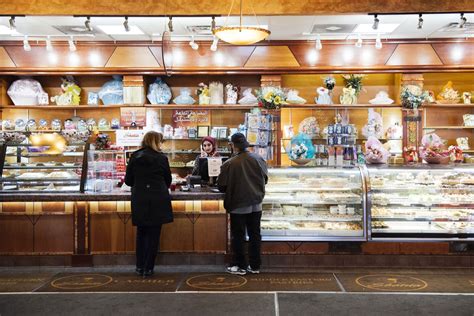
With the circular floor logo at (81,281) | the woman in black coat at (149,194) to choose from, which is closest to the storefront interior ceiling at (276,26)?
the woman in black coat at (149,194)

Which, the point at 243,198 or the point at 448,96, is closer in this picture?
the point at 243,198

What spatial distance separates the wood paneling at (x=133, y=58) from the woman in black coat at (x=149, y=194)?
3411mm

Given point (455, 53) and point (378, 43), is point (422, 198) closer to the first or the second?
point (378, 43)

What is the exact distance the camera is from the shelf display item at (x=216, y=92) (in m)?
9.38

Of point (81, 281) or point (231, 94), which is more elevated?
point (231, 94)

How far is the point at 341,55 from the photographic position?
29.6ft

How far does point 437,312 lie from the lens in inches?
186

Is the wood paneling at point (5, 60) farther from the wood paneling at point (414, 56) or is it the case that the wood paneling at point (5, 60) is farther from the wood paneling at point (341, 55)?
the wood paneling at point (414, 56)

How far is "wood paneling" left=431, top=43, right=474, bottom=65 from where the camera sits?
8.95 m

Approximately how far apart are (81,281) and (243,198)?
207cm

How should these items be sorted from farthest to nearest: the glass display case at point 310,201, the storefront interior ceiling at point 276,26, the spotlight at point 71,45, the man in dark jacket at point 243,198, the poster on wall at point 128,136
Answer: the spotlight at point 71,45
the poster on wall at point 128,136
the storefront interior ceiling at point 276,26
the glass display case at point 310,201
the man in dark jacket at point 243,198

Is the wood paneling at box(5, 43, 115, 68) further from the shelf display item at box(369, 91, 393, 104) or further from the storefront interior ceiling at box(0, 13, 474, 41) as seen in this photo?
the shelf display item at box(369, 91, 393, 104)

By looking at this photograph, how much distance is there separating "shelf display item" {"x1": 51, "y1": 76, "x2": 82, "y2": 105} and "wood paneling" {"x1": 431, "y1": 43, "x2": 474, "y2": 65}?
644 centimetres

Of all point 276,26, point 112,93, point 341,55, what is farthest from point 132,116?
point 341,55
